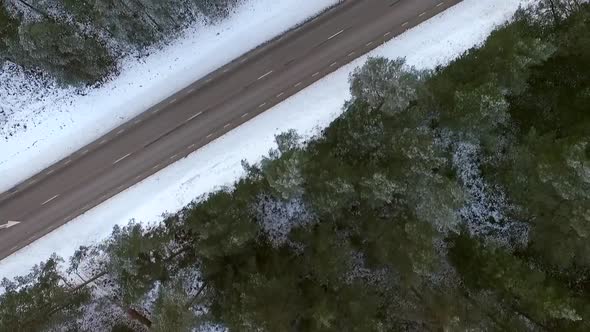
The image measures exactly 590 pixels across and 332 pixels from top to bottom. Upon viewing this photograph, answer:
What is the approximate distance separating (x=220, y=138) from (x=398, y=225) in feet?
48.2

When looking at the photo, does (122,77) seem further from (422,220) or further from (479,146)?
(479,146)

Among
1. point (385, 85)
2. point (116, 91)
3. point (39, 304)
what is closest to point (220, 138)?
point (116, 91)

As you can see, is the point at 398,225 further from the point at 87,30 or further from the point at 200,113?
the point at 87,30

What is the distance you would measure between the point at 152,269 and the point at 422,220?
1686cm

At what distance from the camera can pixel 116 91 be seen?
34.2 m

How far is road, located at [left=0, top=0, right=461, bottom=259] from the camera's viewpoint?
33.6 metres

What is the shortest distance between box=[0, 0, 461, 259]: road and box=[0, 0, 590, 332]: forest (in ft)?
14.4

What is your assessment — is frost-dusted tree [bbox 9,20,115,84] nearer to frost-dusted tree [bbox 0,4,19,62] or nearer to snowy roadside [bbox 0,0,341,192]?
frost-dusted tree [bbox 0,4,19,62]

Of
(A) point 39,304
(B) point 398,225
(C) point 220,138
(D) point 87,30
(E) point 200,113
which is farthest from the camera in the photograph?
(E) point 200,113

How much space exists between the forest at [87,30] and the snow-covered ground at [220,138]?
1298 mm

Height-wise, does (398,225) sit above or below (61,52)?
below

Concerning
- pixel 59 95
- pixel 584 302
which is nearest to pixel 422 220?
pixel 584 302

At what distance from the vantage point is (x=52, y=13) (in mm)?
32062

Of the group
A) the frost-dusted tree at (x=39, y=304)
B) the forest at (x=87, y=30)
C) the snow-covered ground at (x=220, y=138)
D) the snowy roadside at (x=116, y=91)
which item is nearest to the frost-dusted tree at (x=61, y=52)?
the forest at (x=87, y=30)
